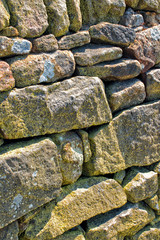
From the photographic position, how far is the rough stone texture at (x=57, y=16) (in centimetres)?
212

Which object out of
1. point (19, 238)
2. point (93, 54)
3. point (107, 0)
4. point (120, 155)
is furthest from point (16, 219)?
point (107, 0)

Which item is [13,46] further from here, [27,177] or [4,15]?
[27,177]

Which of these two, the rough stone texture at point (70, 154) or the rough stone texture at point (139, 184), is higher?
the rough stone texture at point (70, 154)

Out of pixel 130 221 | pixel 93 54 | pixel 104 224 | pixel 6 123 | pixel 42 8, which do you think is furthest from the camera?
pixel 130 221

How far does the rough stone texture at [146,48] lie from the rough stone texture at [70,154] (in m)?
1.15

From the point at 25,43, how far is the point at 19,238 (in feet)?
5.42

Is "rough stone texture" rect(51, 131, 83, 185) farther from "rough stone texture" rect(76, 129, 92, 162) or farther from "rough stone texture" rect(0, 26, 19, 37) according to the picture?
"rough stone texture" rect(0, 26, 19, 37)

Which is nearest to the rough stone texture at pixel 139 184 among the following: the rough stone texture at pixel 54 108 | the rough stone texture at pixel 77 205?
the rough stone texture at pixel 77 205

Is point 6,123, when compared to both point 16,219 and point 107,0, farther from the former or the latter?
point 107,0

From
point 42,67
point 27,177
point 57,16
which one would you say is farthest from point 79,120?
point 57,16

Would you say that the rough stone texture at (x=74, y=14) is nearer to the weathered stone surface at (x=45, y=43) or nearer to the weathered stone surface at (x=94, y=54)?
the weathered stone surface at (x=94, y=54)

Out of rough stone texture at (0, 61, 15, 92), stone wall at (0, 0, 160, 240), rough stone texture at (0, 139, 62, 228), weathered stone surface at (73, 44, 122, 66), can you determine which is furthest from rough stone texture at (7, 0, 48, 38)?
rough stone texture at (0, 139, 62, 228)

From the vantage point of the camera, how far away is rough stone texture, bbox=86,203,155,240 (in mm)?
2459

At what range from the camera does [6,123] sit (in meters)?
1.91
